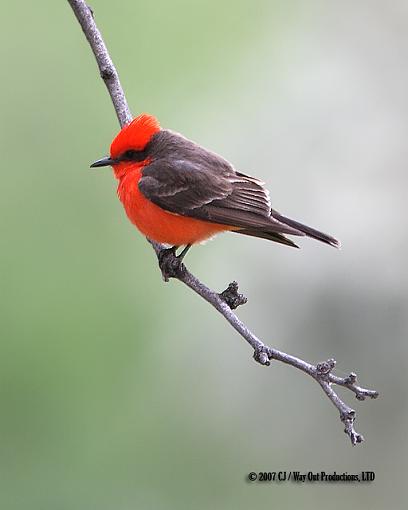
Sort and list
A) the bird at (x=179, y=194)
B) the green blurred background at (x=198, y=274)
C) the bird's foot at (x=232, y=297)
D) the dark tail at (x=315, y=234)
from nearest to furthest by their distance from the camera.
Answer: the bird's foot at (x=232, y=297) < the dark tail at (x=315, y=234) < the bird at (x=179, y=194) < the green blurred background at (x=198, y=274)

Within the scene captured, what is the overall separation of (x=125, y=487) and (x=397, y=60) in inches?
159

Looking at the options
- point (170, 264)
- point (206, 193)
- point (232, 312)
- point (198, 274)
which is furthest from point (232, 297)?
point (198, 274)

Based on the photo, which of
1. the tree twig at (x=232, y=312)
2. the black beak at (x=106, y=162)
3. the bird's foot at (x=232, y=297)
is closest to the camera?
the tree twig at (x=232, y=312)

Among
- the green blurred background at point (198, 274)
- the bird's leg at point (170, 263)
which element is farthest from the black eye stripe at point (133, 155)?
the green blurred background at point (198, 274)

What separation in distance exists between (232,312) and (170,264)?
2.35 ft

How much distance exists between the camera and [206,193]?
197 inches

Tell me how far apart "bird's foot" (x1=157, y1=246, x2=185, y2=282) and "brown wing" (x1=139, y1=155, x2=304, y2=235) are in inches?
8.9

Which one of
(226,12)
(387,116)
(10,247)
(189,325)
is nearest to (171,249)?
(189,325)

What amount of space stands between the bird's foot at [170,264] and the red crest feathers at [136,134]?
1.90ft

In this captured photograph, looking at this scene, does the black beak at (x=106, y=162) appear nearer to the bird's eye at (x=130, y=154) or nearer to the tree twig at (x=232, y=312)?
the bird's eye at (x=130, y=154)

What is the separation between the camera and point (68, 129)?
7.48m

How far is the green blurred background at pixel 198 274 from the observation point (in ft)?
21.0

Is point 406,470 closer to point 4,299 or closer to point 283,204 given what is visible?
point 283,204

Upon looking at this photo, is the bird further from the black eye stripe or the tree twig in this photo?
the tree twig
